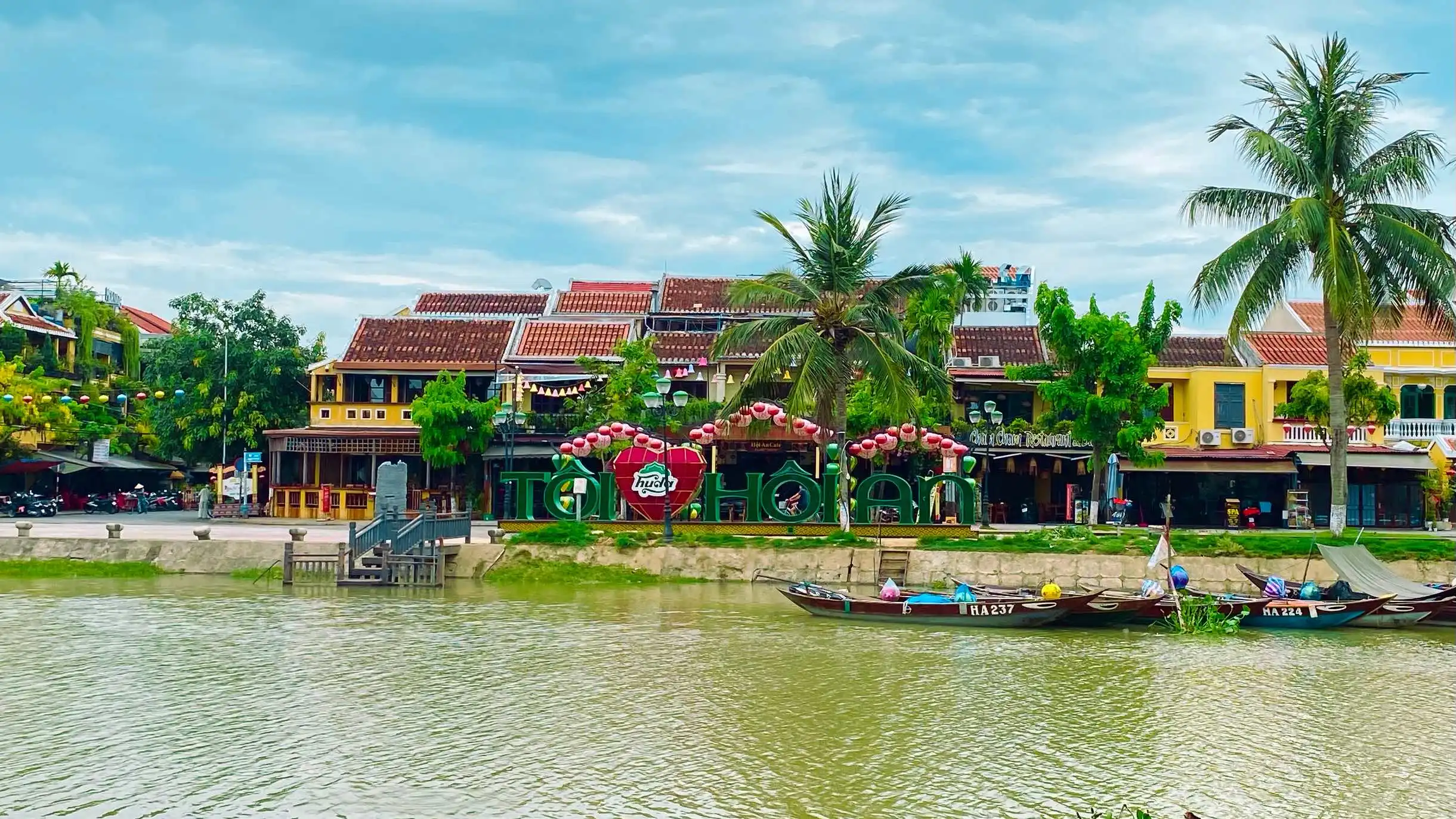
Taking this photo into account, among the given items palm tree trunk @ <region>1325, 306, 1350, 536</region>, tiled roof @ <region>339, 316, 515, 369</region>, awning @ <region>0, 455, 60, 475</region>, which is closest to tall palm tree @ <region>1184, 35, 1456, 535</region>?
palm tree trunk @ <region>1325, 306, 1350, 536</region>

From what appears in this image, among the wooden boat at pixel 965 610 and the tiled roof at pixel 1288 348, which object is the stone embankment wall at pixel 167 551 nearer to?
the wooden boat at pixel 965 610

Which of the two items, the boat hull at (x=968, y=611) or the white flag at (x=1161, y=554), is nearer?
the boat hull at (x=968, y=611)

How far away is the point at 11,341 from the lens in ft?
170

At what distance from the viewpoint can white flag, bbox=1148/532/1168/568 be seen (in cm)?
2286

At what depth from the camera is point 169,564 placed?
98.2 feet

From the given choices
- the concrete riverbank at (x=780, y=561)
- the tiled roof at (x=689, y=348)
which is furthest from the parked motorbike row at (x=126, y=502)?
the tiled roof at (x=689, y=348)

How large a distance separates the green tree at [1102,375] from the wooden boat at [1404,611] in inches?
568

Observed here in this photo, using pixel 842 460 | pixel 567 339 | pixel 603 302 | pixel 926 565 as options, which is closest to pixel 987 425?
pixel 842 460

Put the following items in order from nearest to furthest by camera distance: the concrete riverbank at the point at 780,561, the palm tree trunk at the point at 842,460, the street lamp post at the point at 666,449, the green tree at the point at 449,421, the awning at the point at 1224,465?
the concrete riverbank at the point at 780,561
the street lamp post at the point at 666,449
the palm tree trunk at the point at 842,460
the awning at the point at 1224,465
the green tree at the point at 449,421

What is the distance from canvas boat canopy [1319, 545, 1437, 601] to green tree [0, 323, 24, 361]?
158ft

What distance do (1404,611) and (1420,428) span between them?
22.3m

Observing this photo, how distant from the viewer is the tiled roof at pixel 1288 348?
1679 inches

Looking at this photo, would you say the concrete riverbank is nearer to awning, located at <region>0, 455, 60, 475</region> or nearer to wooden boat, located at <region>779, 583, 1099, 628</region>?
wooden boat, located at <region>779, 583, 1099, 628</region>

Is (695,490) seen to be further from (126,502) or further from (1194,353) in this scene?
(126,502)
